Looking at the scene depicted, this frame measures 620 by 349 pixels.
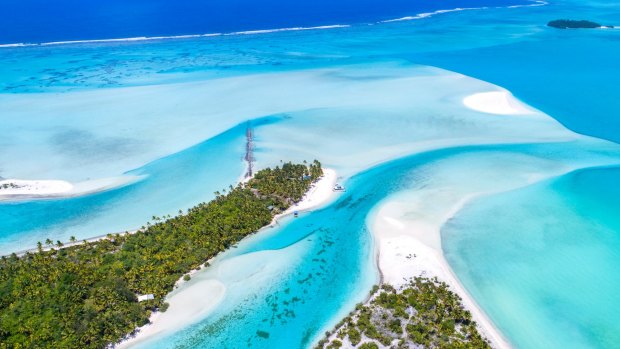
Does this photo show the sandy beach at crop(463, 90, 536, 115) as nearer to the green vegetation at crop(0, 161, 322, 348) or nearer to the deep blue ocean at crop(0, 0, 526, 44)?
the green vegetation at crop(0, 161, 322, 348)

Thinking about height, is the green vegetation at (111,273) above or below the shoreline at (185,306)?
above

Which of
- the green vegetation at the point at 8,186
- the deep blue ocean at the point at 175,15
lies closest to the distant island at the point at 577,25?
the deep blue ocean at the point at 175,15

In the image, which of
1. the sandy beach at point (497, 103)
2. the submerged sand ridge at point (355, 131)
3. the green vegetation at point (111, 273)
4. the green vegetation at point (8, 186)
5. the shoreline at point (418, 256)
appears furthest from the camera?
the sandy beach at point (497, 103)

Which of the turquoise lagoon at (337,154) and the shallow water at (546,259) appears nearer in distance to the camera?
the shallow water at (546,259)

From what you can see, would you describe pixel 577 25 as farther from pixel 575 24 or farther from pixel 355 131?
pixel 355 131

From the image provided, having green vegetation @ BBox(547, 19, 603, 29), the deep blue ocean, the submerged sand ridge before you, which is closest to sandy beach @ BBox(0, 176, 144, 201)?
the submerged sand ridge

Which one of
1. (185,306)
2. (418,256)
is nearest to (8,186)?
(185,306)

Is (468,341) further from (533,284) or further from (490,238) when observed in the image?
(490,238)

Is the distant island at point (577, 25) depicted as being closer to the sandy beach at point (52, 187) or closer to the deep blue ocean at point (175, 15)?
the deep blue ocean at point (175, 15)
